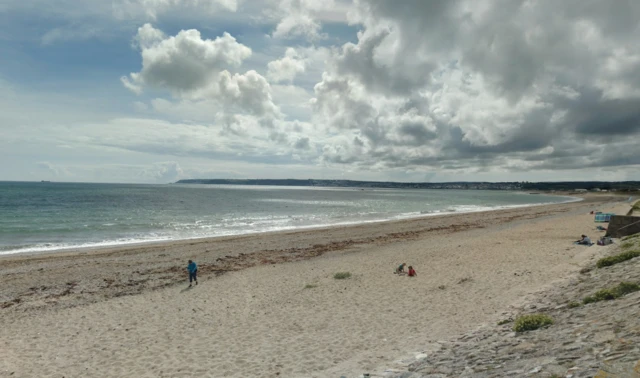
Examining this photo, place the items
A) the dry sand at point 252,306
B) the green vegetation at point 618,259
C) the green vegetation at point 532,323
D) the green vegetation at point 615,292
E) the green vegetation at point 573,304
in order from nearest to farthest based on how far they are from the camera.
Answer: the green vegetation at point 532,323
the green vegetation at point 615,292
the green vegetation at point 573,304
the dry sand at point 252,306
the green vegetation at point 618,259

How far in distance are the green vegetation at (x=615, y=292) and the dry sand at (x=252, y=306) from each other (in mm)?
2777

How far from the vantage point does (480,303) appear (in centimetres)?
1253

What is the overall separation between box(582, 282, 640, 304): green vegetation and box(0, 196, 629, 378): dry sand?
2777 millimetres

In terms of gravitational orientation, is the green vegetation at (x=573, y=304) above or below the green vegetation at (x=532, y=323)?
above

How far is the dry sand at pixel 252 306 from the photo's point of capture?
948 centimetres

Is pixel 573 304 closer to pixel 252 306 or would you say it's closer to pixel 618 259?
pixel 618 259

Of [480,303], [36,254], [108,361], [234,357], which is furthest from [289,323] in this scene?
[36,254]

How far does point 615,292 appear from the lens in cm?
848

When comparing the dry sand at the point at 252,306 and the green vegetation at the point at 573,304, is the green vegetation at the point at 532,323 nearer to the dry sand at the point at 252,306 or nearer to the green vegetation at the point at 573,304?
the green vegetation at the point at 573,304

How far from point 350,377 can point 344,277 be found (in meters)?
9.67

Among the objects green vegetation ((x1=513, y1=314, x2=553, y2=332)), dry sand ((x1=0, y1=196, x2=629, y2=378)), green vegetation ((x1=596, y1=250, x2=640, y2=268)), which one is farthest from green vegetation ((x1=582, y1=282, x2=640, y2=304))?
green vegetation ((x1=596, y1=250, x2=640, y2=268))

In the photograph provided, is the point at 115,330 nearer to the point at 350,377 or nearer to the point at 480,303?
the point at 350,377

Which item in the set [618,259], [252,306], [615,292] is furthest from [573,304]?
[252,306]

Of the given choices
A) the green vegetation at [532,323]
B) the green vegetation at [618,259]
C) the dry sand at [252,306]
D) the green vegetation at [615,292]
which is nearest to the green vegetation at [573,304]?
the green vegetation at [615,292]
